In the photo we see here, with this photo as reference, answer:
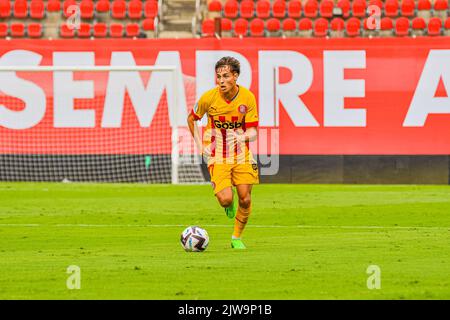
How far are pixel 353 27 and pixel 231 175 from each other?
15.4 metres

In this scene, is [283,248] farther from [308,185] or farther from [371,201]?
[308,185]

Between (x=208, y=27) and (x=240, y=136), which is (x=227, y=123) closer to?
(x=240, y=136)

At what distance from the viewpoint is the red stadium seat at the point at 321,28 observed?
29.3 m

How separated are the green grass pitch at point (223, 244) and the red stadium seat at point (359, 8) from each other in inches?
242

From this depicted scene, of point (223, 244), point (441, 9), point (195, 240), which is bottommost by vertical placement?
point (223, 244)

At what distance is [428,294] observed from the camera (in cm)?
1071

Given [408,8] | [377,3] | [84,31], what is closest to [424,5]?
[408,8]

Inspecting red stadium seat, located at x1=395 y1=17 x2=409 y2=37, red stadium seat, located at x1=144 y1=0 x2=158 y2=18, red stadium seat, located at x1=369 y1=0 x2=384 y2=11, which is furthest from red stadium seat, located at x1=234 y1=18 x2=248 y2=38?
red stadium seat, located at x1=395 y1=17 x2=409 y2=37

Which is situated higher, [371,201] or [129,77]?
[129,77]

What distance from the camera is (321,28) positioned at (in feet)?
96.5

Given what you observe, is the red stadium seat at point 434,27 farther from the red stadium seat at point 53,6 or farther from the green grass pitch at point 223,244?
the red stadium seat at point 53,6

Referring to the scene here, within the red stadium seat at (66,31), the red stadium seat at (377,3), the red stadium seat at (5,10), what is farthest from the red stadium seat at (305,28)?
the red stadium seat at (5,10)

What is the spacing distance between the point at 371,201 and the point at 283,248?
807 centimetres
